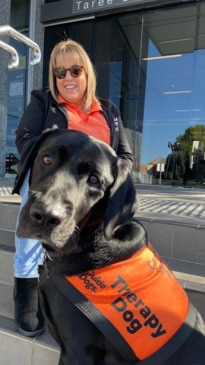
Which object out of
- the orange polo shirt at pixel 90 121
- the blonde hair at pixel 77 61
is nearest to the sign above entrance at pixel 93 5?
the blonde hair at pixel 77 61

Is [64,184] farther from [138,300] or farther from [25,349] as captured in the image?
[25,349]

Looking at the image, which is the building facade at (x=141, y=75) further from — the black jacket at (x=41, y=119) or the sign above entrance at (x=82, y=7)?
the black jacket at (x=41, y=119)

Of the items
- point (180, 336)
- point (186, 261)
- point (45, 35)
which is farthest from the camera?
point (45, 35)

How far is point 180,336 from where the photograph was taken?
4.34 feet

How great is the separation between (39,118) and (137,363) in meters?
1.51

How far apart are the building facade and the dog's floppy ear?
606 centimetres

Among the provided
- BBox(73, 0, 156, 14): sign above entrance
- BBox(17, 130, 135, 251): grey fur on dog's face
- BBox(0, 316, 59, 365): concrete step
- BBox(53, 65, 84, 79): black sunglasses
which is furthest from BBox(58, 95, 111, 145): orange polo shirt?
BBox(73, 0, 156, 14): sign above entrance

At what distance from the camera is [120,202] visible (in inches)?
58.6

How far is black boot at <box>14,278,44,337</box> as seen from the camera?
6.82 ft

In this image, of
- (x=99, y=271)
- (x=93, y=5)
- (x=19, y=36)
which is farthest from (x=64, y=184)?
(x=93, y=5)

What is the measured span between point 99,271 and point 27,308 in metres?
0.90

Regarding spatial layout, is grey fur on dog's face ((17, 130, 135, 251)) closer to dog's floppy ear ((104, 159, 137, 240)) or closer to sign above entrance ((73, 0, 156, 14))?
dog's floppy ear ((104, 159, 137, 240))

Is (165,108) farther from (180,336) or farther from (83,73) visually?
(180,336)

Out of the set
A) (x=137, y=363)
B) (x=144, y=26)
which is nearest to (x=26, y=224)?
(x=137, y=363)
